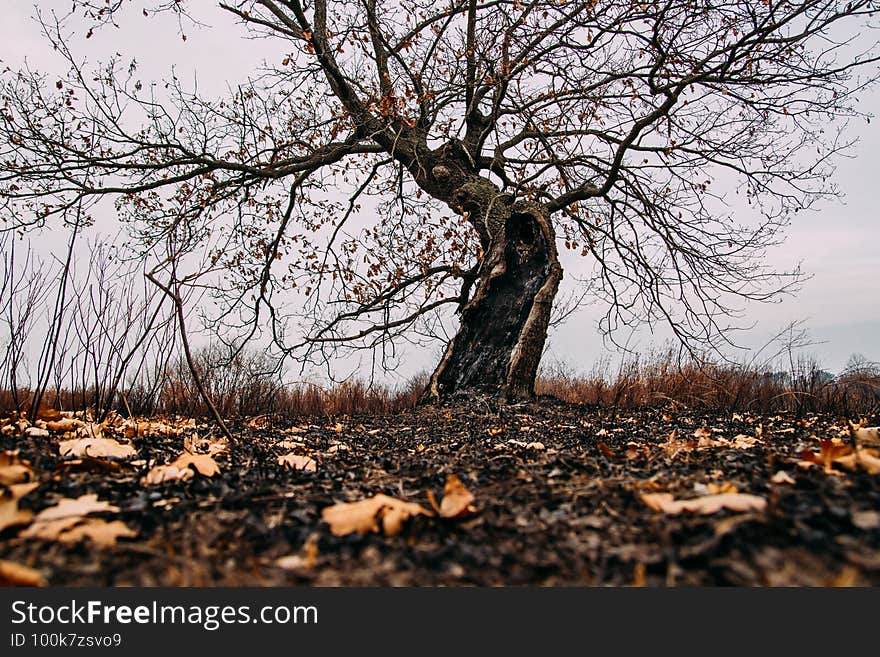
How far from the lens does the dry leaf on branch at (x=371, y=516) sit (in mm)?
1357

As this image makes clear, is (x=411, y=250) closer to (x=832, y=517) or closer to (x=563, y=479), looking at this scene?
(x=563, y=479)

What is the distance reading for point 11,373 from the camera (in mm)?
3648

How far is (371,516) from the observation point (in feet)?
4.51

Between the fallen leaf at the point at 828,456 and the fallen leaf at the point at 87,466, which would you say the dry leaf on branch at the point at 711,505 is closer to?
the fallen leaf at the point at 828,456

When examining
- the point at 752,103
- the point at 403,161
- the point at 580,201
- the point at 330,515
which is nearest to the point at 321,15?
the point at 403,161

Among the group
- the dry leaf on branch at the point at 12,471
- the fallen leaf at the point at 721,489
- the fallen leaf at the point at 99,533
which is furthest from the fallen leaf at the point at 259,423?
the fallen leaf at the point at 721,489

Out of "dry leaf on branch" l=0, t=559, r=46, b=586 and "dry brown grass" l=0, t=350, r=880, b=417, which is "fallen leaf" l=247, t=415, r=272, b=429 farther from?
"dry leaf on branch" l=0, t=559, r=46, b=586

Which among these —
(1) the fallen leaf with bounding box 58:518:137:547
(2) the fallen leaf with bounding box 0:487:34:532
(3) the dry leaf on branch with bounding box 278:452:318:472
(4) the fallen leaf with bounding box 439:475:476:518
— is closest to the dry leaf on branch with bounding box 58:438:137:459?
(3) the dry leaf on branch with bounding box 278:452:318:472

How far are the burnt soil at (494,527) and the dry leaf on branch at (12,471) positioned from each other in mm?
75

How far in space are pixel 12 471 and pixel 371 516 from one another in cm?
119

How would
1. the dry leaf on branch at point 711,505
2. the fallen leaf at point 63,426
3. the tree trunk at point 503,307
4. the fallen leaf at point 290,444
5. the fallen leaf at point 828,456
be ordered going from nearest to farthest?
the dry leaf on branch at point 711,505 → the fallen leaf at point 828,456 → the fallen leaf at point 63,426 → the fallen leaf at point 290,444 → the tree trunk at point 503,307

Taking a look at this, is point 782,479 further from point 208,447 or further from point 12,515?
point 208,447

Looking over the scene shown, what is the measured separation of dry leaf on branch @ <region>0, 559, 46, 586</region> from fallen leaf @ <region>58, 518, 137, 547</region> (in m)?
0.18

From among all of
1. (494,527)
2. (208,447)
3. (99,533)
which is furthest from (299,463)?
(494,527)
